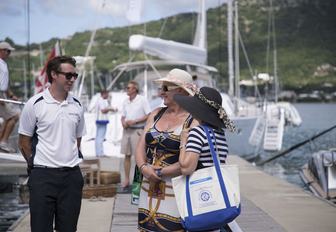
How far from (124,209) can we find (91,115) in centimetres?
1067

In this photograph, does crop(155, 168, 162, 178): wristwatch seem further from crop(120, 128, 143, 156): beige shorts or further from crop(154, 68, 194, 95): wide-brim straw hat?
crop(120, 128, 143, 156): beige shorts

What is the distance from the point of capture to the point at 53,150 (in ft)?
17.5

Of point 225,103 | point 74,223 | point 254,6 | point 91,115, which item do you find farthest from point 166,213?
point 254,6

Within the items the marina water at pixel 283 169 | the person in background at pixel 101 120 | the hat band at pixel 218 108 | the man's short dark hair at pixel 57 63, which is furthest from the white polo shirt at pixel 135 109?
the hat band at pixel 218 108

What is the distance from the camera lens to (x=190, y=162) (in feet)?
15.3

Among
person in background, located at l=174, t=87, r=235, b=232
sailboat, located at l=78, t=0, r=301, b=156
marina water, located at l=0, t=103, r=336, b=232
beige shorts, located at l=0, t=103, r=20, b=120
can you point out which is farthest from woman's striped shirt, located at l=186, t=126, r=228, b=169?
sailboat, located at l=78, t=0, r=301, b=156

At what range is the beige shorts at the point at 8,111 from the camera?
11.0m

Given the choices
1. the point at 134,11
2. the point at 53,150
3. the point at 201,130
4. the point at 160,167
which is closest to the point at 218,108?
the point at 201,130

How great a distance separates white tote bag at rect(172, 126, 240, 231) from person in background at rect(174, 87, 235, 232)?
0.27 ft

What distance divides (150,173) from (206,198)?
451 mm

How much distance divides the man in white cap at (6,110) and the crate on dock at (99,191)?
57.1 inches

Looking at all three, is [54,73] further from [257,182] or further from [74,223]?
[257,182]

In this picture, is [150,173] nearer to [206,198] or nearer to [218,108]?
[206,198]

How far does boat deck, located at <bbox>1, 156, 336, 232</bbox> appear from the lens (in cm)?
862
